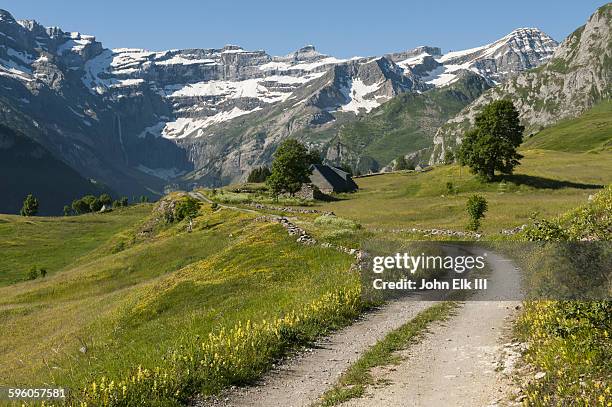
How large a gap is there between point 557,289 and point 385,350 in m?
5.89

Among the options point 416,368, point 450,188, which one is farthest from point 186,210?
point 416,368

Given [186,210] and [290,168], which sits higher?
[290,168]

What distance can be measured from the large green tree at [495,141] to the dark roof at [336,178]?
171 feet

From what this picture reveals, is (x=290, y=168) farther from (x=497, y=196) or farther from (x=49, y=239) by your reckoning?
(x=49, y=239)

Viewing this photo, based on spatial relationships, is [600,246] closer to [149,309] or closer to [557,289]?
[557,289]

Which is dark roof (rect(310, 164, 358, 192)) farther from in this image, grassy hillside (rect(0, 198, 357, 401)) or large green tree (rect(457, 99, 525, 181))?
grassy hillside (rect(0, 198, 357, 401))

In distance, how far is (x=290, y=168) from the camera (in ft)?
361

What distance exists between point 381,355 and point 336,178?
439ft

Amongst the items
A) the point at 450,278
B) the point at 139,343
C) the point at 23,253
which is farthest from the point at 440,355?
the point at 23,253

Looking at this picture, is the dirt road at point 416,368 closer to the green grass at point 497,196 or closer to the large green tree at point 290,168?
the green grass at point 497,196

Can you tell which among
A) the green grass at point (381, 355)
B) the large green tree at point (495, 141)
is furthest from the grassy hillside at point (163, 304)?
the large green tree at point (495, 141)

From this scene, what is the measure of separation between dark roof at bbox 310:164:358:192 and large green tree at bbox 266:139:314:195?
29806mm

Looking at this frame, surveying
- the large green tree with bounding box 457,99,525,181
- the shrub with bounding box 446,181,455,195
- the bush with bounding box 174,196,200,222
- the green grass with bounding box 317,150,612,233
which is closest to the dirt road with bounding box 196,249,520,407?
the green grass with bounding box 317,150,612,233

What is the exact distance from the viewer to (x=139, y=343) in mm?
25062
